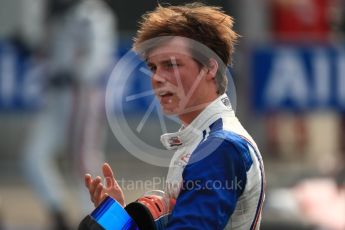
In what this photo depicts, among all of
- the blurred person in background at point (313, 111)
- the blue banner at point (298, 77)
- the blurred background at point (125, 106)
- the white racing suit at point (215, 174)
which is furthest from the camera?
the blurred person in background at point (313, 111)

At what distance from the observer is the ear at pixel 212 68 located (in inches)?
117

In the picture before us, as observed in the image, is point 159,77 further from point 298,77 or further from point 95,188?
point 298,77

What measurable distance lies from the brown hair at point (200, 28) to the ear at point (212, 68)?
24 millimetres

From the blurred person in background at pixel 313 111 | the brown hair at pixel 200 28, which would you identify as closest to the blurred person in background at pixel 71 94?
the blurred person in background at pixel 313 111

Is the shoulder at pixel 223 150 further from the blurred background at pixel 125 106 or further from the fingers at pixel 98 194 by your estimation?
the blurred background at pixel 125 106

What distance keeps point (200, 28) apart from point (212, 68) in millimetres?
112

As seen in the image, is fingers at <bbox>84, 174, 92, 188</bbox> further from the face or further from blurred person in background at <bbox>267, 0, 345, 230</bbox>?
blurred person in background at <bbox>267, 0, 345, 230</bbox>

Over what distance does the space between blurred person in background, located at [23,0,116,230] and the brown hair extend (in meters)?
4.80

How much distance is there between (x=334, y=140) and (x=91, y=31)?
4886 mm

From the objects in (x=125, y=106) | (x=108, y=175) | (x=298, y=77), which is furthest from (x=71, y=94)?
(x=108, y=175)

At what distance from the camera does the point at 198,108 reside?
2990 mm

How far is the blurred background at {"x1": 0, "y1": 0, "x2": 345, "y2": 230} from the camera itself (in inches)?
309

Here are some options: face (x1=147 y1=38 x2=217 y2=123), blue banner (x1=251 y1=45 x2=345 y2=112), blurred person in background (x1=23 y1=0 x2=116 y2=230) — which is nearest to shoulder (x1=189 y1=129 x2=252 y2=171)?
face (x1=147 y1=38 x2=217 y2=123)

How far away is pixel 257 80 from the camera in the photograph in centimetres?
1043
